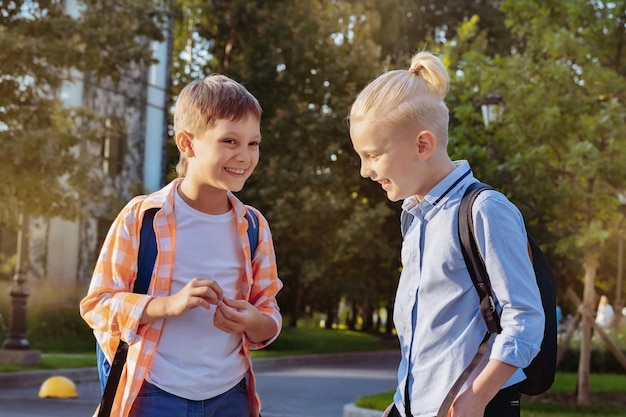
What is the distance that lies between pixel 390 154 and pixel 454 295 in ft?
1.42

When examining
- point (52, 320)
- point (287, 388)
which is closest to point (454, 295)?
point (287, 388)

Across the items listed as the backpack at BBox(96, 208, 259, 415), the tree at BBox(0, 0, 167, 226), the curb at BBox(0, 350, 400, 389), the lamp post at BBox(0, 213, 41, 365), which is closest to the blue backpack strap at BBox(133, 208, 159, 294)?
the backpack at BBox(96, 208, 259, 415)

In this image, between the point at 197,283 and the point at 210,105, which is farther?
the point at 210,105

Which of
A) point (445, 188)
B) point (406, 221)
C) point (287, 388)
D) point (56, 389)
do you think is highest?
point (445, 188)

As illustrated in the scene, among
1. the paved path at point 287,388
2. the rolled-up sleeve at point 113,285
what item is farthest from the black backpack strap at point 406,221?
the paved path at point 287,388

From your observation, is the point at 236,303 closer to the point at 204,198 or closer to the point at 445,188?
the point at 204,198

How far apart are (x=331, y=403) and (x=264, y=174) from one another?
15.5 meters

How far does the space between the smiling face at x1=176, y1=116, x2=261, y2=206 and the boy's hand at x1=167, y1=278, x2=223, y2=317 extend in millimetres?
403

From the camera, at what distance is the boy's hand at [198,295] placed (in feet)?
10.4

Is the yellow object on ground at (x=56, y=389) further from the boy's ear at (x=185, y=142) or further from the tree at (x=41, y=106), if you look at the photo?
the boy's ear at (x=185, y=142)

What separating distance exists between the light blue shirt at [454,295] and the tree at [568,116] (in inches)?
446

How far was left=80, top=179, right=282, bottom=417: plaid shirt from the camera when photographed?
3.35m

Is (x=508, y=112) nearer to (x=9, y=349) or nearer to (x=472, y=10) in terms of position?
(x=9, y=349)

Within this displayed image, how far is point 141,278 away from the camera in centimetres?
348
